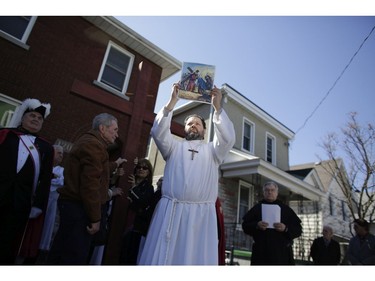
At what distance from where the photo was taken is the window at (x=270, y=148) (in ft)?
41.5

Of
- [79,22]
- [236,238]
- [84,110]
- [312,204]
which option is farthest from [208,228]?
[312,204]

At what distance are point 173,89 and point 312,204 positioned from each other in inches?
549

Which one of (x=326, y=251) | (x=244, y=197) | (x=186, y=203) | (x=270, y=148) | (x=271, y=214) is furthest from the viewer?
(x=270, y=148)

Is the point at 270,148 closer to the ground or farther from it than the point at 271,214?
farther from it

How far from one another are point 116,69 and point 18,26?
2.47 meters

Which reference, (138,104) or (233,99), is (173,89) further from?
(233,99)

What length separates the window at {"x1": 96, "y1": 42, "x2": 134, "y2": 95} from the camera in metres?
7.16

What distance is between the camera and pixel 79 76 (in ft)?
20.8

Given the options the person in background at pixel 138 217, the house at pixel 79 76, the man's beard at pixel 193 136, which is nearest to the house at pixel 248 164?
the house at pixel 79 76

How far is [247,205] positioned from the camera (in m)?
10.3

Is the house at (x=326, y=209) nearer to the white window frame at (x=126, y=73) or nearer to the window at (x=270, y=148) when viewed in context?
the window at (x=270, y=148)

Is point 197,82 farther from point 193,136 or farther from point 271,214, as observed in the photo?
point 271,214

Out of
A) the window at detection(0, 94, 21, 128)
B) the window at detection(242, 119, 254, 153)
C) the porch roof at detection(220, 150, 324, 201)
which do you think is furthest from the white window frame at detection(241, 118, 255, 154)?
the window at detection(0, 94, 21, 128)

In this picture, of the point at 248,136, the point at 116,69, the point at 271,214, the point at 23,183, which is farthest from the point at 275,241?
the point at 248,136
